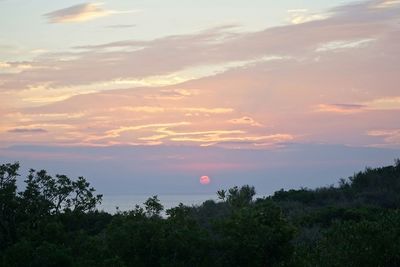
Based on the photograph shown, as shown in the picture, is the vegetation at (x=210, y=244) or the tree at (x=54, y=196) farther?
the tree at (x=54, y=196)

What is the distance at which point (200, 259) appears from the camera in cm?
1486

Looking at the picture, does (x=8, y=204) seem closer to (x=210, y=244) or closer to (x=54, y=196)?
(x=54, y=196)

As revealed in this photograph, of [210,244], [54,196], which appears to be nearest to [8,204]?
[54,196]

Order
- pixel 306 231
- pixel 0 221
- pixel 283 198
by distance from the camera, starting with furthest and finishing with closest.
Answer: pixel 283 198 → pixel 306 231 → pixel 0 221

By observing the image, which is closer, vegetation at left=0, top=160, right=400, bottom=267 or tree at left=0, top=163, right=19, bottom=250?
vegetation at left=0, top=160, right=400, bottom=267

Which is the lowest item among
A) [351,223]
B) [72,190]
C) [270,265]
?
[270,265]

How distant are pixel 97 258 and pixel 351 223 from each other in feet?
23.5

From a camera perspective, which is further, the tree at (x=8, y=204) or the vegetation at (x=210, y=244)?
the tree at (x=8, y=204)

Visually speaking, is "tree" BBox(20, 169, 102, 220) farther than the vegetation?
Yes

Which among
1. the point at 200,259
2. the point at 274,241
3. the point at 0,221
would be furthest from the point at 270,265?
the point at 0,221

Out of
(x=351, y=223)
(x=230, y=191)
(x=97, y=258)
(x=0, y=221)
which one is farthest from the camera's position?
(x=230, y=191)

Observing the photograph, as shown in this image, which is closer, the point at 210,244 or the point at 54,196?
the point at 210,244

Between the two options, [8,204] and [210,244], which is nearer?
[210,244]

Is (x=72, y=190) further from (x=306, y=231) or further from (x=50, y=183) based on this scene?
(x=306, y=231)
